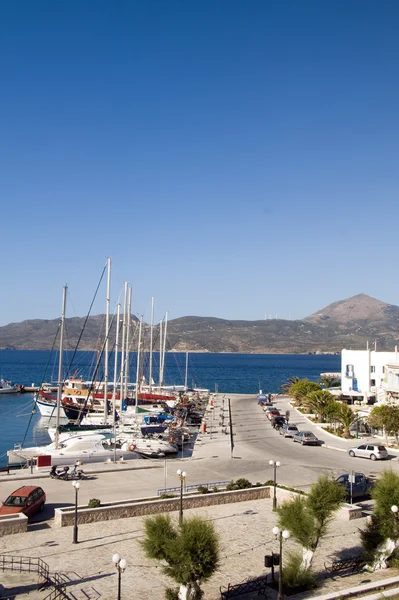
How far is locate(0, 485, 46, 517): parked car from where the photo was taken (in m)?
22.9

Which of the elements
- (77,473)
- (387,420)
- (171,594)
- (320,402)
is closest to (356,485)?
(77,473)

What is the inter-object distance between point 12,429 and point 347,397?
135 ft

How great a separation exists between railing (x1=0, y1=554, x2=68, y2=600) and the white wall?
201 ft

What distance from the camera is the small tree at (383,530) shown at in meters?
18.3

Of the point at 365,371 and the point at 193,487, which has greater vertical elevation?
the point at 365,371

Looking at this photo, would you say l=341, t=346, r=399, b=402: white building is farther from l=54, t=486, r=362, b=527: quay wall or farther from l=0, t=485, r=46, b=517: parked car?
l=0, t=485, r=46, b=517: parked car

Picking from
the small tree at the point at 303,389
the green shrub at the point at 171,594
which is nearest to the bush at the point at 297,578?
the green shrub at the point at 171,594

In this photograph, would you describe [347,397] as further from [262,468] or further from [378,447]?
[262,468]

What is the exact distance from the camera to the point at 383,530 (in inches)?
720

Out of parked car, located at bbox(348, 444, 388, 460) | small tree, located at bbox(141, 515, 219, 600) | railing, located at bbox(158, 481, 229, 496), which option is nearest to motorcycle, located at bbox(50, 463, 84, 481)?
railing, located at bbox(158, 481, 229, 496)

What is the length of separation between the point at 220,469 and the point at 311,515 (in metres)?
17.2

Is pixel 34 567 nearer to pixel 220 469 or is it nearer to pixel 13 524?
pixel 13 524

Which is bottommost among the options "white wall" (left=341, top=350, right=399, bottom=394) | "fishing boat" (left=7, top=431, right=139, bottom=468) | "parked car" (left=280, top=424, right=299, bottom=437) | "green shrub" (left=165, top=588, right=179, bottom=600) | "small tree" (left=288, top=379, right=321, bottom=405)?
"fishing boat" (left=7, top=431, right=139, bottom=468)

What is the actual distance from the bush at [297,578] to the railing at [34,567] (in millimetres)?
6259
